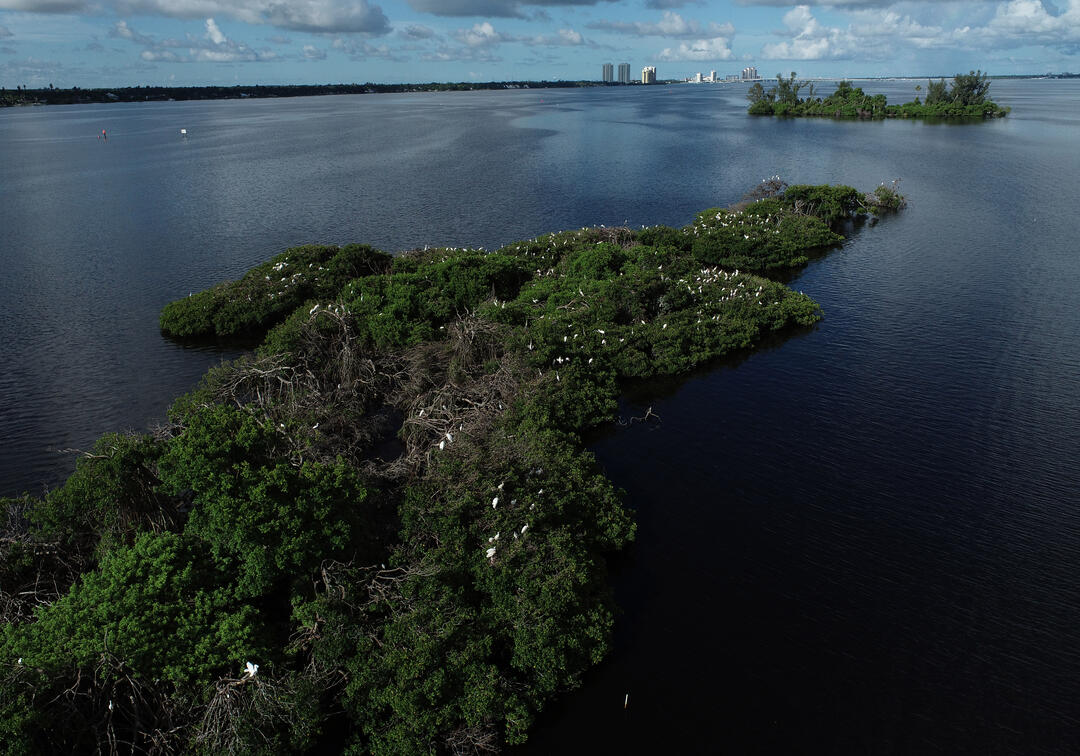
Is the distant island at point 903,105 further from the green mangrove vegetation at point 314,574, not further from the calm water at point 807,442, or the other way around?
the green mangrove vegetation at point 314,574

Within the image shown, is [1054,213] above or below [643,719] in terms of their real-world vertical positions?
above

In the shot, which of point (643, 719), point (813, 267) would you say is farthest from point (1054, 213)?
point (643, 719)

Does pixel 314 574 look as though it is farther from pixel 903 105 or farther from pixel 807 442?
pixel 903 105

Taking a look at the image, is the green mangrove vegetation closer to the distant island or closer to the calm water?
the calm water

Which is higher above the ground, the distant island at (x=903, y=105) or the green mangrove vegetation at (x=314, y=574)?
the distant island at (x=903, y=105)

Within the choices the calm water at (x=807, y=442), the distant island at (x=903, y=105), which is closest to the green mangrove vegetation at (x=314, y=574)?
the calm water at (x=807, y=442)

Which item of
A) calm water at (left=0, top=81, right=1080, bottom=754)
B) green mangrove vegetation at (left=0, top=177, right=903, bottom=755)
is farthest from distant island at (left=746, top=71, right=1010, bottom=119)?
green mangrove vegetation at (left=0, top=177, right=903, bottom=755)

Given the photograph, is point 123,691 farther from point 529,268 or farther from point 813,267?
point 813,267
